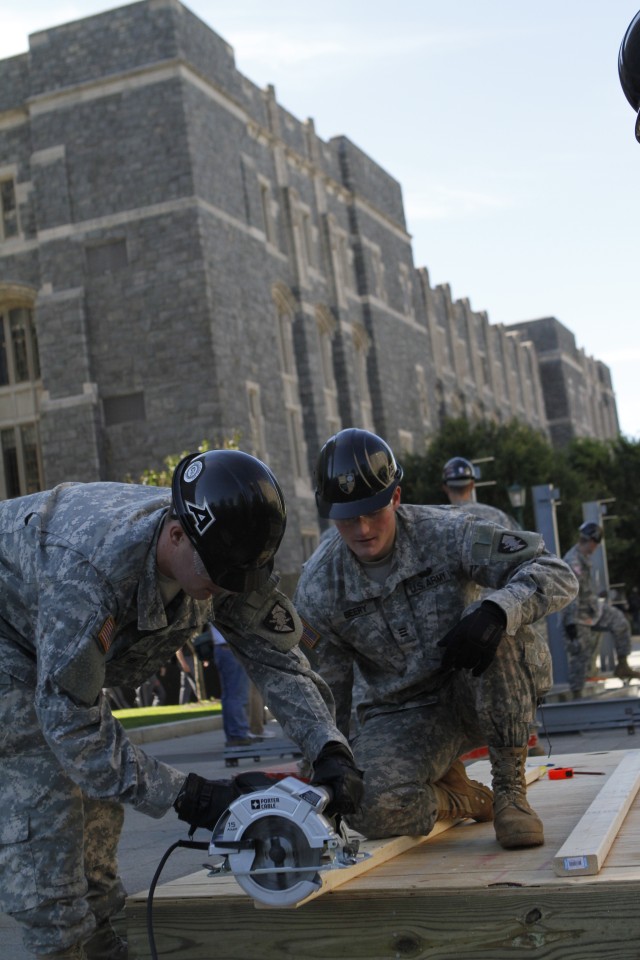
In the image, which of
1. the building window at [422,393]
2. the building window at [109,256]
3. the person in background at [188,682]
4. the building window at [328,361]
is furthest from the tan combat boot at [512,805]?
the building window at [422,393]

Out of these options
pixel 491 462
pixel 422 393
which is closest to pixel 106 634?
pixel 491 462

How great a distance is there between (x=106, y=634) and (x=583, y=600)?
1347 cm

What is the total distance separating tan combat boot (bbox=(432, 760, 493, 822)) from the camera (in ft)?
17.2

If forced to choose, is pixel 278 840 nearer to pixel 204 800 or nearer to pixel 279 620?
pixel 204 800

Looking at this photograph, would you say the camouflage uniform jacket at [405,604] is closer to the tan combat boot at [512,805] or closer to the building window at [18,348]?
the tan combat boot at [512,805]

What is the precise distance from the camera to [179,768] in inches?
511

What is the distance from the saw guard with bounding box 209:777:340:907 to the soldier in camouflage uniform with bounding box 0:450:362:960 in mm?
156

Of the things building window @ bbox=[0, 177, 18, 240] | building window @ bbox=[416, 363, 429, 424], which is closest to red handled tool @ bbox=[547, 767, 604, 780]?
building window @ bbox=[0, 177, 18, 240]

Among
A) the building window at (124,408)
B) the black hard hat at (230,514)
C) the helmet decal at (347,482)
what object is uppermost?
the building window at (124,408)

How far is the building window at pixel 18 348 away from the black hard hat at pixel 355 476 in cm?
Answer: 3765

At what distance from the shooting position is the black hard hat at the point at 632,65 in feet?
11.5

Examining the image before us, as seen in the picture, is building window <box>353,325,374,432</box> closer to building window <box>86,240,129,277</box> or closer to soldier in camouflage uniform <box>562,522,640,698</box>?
building window <box>86,240,129,277</box>

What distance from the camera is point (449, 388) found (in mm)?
69500

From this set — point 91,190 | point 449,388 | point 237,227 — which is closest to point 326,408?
point 237,227
